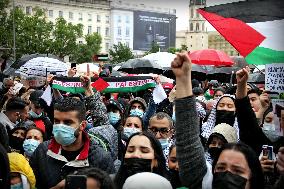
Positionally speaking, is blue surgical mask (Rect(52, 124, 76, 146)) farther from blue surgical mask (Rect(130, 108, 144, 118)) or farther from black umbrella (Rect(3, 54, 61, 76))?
black umbrella (Rect(3, 54, 61, 76))

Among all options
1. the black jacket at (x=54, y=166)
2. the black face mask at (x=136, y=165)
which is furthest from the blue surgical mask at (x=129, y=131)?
the black face mask at (x=136, y=165)

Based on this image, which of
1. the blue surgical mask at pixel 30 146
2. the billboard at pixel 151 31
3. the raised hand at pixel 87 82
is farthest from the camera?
the billboard at pixel 151 31

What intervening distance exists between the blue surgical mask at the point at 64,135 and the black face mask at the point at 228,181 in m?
1.37

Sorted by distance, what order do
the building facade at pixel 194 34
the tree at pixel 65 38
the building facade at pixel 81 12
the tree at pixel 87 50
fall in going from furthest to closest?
the building facade at pixel 194 34 < the building facade at pixel 81 12 < the tree at pixel 87 50 < the tree at pixel 65 38

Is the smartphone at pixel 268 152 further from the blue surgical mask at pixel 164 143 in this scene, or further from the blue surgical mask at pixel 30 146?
the blue surgical mask at pixel 30 146

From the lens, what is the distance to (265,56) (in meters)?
4.14

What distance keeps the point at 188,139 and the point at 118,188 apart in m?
0.73

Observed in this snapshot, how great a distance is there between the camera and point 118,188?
3309 millimetres

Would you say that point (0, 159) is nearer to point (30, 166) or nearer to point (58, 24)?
point (30, 166)

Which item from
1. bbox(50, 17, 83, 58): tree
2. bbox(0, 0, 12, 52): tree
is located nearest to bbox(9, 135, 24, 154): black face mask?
bbox(0, 0, 12, 52): tree

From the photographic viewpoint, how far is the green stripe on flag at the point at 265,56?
13.4 ft

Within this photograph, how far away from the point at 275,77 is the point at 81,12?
8859cm

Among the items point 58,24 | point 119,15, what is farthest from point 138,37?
point 58,24

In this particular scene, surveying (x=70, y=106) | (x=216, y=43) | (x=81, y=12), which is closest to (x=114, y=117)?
(x=70, y=106)
